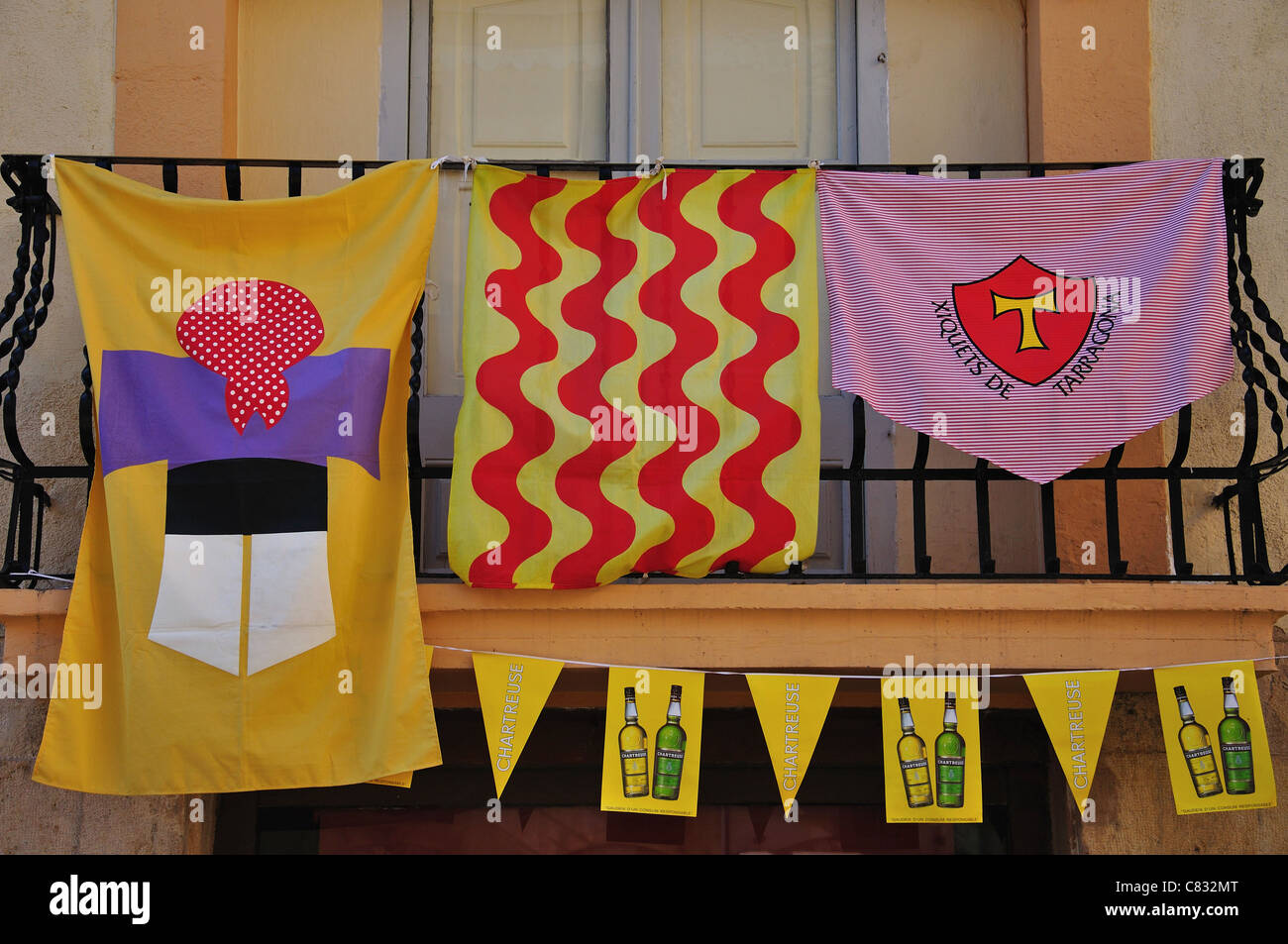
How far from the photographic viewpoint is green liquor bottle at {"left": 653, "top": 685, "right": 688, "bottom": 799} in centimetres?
442

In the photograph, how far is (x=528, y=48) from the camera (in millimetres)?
5781

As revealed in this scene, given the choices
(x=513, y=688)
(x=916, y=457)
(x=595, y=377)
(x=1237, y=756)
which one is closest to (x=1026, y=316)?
(x=916, y=457)

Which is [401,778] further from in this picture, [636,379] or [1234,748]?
[1234,748]

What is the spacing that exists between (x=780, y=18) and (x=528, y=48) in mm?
1173

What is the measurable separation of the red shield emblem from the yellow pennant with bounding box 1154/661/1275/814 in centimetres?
119

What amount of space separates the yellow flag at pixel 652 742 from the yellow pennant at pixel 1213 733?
167 cm

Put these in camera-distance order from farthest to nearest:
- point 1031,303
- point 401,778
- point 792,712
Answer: point 1031,303, point 792,712, point 401,778

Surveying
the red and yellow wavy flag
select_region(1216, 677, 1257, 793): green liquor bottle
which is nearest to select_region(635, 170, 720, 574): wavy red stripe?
the red and yellow wavy flag

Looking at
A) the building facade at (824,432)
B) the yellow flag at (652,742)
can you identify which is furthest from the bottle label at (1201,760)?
the yellow flag at (652,742)

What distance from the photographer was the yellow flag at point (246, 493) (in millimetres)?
4254

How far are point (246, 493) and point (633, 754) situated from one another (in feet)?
5.35

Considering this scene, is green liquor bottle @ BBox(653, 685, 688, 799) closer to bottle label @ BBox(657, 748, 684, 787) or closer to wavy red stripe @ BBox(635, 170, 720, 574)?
bottle label @ BBox(657, 748, 684, 787)

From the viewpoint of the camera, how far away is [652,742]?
14.5ft

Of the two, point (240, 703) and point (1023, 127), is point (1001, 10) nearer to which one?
point (1023, 127)
